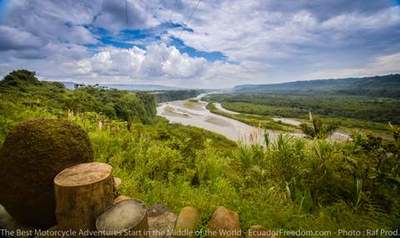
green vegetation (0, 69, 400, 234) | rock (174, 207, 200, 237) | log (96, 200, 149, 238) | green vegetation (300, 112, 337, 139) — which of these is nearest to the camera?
log (96, 200, 149, 238)

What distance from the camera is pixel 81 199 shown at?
2.87 metres

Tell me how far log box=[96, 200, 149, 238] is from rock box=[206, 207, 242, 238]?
844mm

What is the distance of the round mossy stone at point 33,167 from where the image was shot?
3311mm

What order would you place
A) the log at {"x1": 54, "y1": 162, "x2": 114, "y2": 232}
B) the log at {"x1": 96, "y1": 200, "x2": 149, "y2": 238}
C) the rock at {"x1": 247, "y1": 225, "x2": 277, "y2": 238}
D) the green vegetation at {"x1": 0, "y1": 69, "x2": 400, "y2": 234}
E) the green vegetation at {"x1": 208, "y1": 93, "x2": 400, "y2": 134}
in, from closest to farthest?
the log at {"x1": 96, "y1": 200, "x2": 149, "y2": 238} → the log at {"x1": 54, "y1": 162, "x2": 114, "y2": 232} → the rock at {"x1": 247, "y1": 225, "x2": 277, "y2": 238} → the green vegetation at {"x1": 0, "y1": 69, "x2": 400, "y2": 234} → the green vegetation at {"x1": 208, "y1": 93, "x2": 400, "y2": 134}

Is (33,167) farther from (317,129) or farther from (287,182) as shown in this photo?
(317,129)

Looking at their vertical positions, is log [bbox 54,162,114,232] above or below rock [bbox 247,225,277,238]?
above

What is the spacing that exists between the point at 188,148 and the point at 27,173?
15.3ft

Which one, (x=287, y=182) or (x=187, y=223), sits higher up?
(x=187, y=223)

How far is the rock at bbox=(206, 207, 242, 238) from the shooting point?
→ 10.4 feet

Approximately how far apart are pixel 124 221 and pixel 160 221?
766 mm

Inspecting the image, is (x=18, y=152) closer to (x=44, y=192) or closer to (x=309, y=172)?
Answer: (x=44, y=192)

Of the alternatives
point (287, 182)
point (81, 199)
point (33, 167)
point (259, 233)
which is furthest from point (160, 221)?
point (287, 182)

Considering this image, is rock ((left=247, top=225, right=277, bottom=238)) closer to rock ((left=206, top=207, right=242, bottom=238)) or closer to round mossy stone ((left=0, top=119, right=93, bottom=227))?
rock ((left=206, top=207, right=242, bottom=238))

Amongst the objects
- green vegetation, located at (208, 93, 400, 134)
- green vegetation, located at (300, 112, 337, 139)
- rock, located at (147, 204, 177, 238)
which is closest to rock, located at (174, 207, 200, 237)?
rock, located at (147, 204, 177, 238)
